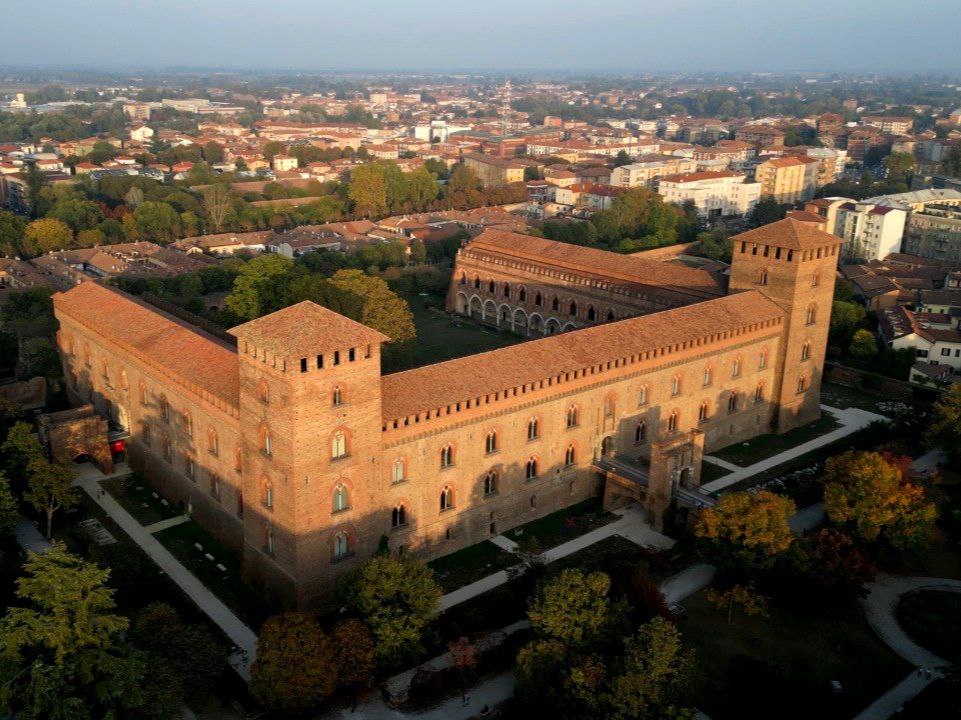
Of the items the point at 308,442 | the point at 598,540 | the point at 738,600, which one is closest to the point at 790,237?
the point at 598,540

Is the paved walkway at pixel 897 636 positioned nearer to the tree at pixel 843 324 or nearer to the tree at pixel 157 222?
the tree at pixel 843 324

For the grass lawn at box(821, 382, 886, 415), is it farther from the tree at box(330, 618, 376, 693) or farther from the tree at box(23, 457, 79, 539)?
the tree at box(23, 457, 79, 539)

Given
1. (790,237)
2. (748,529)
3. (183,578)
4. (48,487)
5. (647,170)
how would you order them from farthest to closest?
(647,170)
(790,237)
(48,487)
(183,578)
(748,529)

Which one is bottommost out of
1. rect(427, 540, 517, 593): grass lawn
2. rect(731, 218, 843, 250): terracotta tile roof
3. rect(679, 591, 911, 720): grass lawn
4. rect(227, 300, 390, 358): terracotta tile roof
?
rect(679, 591, 911, 720): grass lawn

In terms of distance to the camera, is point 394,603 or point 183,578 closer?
point 394,603

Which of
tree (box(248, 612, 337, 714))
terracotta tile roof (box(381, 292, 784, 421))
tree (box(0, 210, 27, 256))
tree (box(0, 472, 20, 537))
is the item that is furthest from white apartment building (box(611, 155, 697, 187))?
tree (box(248, 612, 337, 714))

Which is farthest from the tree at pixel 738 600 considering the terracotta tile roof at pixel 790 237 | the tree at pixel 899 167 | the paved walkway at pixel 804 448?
the tree at pixel 899 167

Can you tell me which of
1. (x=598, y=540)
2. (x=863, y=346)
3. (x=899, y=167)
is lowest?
(x=598, y=540)

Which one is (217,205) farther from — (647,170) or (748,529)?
(748,529)
